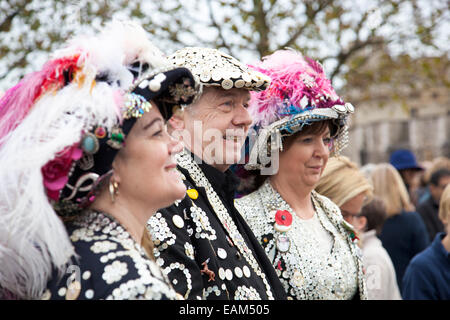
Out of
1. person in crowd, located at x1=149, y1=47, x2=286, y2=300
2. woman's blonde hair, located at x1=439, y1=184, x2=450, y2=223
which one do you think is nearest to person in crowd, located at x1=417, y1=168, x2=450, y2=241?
woman's blonde hair, located at x1=439, y1=184, x2=450, y2=223

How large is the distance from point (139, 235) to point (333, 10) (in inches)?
253

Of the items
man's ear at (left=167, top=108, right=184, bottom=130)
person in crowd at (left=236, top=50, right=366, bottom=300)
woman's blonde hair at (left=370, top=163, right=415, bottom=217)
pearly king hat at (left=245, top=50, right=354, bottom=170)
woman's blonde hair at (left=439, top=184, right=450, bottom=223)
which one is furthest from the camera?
woman's blonde hair at (left=370, top=163, right=415, bottom=217)

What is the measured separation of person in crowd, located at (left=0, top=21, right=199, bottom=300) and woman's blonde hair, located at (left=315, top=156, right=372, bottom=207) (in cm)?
248

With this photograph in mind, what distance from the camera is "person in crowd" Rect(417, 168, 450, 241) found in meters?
6.66

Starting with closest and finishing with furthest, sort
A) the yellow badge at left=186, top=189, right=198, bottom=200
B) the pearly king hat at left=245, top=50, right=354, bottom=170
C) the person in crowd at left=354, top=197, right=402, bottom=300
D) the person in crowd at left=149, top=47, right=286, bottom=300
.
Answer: the person in crowd at left=149, top=47, right=286, bottom=300, the yellow badge at left=186, top=189, right=198, bottom=200, the pearly king hat at left=245, top=50, right=354, bottom=170, the person in crowd at left=354, top=197, right=402, bottom=300

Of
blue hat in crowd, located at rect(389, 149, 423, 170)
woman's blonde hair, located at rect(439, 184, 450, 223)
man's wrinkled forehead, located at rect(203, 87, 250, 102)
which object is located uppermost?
man's wrinkled forehead, located at rect(203, 87, 250, 102)

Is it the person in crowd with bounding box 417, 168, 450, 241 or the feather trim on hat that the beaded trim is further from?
the person in crowd with bounding box 417, 168, 450, 241

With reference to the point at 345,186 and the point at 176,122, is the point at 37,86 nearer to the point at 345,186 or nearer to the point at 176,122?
the point at 176,122

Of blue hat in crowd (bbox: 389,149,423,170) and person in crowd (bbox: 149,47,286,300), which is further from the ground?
person in crowd (bbox: 149,47,286,300)

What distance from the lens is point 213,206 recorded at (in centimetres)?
257

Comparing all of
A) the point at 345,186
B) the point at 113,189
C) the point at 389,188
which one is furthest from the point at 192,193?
the point at 389,188

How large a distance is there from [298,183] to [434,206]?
3968 mm

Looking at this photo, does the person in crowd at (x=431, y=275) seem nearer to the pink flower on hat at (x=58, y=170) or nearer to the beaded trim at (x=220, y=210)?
the beaded trim at (x=220, y=210)

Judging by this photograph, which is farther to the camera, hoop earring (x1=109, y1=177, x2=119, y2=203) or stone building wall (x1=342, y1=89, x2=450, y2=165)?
stone building wall (x1=342, y1=89, x2=450, y2=165)
